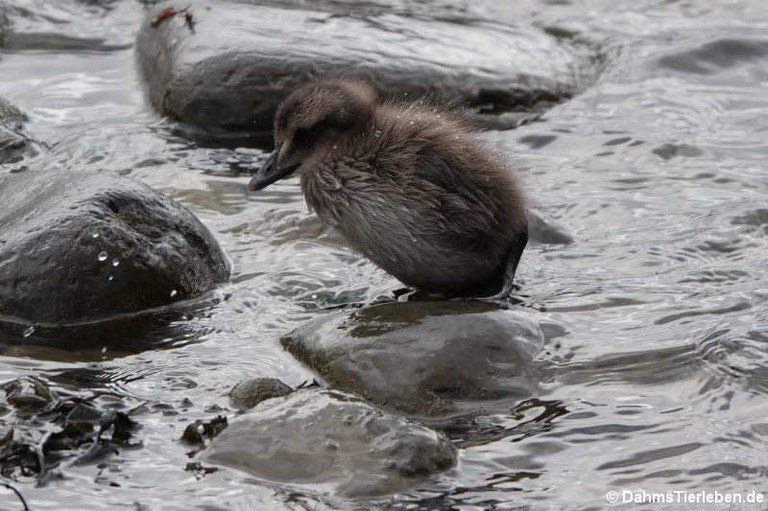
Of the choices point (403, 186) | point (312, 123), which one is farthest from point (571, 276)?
point (312, 123)

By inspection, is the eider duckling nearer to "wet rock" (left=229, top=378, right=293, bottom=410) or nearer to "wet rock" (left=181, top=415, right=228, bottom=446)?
"wet rock" (left=229, top=378, right=293, bottom=410)

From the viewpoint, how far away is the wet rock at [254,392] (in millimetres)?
5875

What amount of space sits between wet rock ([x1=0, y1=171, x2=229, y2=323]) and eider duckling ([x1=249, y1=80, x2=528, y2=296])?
0.65 meters

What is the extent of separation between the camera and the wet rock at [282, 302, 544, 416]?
5.96 m

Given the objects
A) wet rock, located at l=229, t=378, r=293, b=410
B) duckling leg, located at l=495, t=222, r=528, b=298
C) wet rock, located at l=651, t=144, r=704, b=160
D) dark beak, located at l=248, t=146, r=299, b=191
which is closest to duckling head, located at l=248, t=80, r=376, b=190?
dark beak, located at l=248, t=146, r=299, b=191

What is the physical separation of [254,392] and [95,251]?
1.45 metres

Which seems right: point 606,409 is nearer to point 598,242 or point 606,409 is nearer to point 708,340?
point 708,340

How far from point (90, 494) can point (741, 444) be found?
102 inches

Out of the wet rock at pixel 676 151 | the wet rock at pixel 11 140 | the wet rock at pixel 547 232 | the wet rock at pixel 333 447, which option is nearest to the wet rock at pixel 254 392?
the wet rock at pixel 333 447

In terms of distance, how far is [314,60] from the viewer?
9.74m

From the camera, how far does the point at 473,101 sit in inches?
394

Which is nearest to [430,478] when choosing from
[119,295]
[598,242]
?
[119,295]

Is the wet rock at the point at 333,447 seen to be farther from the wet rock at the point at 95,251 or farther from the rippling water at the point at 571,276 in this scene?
the wet rock at the point at 95,251

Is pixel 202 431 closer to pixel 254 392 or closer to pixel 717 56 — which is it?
pixel 254 392
